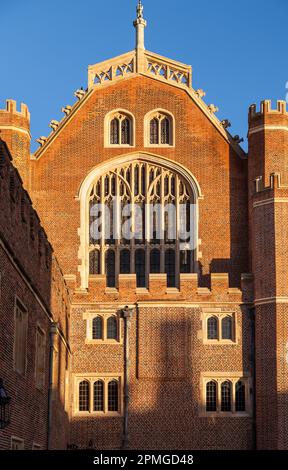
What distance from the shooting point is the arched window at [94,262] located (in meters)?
42.0

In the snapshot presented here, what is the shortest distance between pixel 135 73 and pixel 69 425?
48.2ft

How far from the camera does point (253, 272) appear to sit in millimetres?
38656

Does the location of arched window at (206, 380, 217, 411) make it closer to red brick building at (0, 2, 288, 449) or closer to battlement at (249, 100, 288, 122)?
red brick building at (0, 2, 288, 449)

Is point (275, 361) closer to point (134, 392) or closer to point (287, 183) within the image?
point (134, 392)

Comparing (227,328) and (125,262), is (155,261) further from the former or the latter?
(227,328)

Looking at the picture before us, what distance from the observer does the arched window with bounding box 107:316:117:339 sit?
→ 126 feet

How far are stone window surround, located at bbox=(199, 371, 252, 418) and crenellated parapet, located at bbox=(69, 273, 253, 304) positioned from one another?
2.55 m

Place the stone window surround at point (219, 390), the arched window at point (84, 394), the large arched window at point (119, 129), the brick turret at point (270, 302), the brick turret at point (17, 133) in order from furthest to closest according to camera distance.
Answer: the large arched window at point (119, 129) < the brick turret at point (17, 133) < the arched window at point (84, 394) < the stone window surround at point (219, 390) < the brick turret at point (270, 302)

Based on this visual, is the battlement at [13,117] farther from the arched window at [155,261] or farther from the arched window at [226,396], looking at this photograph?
the arched window at [226,396]

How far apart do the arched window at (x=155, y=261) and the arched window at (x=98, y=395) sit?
576 cm

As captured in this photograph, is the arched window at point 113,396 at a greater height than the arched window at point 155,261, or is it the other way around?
the arched window at point 155,261

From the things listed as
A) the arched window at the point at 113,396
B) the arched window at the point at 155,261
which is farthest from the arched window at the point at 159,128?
the arched window at the point at 113,396

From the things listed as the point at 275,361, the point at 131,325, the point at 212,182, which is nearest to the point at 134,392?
the point at 131,325

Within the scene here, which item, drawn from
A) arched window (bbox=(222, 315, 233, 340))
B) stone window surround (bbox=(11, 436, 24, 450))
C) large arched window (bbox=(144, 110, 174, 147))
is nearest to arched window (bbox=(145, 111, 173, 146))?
large arched window (bbox=(144, 110, 174, 147))
